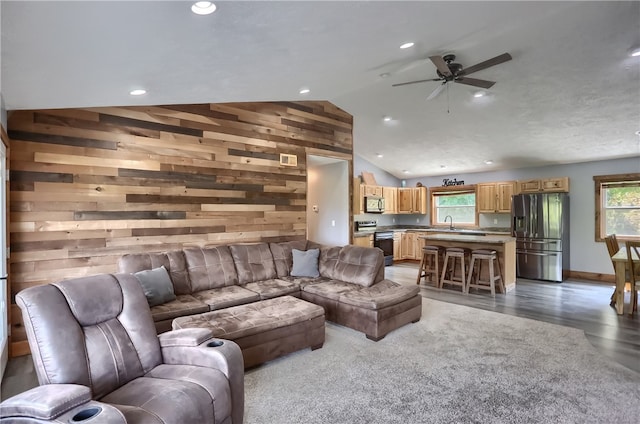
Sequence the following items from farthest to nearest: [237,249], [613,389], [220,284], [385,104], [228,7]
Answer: [385,104] < [237,249] < [220,284] < [613,389] < [228,7]

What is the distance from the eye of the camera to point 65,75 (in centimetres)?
236

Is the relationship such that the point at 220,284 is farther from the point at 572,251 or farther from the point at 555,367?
the point at 572,251

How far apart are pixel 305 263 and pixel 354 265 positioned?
734mm

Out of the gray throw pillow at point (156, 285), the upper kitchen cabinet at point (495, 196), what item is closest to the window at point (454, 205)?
the upper kitchen cabinet at point (495, 196)

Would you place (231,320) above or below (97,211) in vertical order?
below

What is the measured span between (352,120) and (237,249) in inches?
143

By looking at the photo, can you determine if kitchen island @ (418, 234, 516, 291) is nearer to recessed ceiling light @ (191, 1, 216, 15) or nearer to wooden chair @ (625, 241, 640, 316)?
wooden chair @ (625, 241, 640, 316)

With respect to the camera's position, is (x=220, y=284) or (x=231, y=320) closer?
(x=231, y=320)

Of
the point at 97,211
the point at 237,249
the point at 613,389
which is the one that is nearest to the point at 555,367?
the point at 613,389

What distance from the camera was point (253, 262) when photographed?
4.57 m

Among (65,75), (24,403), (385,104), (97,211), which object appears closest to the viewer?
(24,403)

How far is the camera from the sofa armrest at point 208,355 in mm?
1949

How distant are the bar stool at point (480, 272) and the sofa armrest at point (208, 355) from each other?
15.6 ft

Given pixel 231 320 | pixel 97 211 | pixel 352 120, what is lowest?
pixel 231 320
